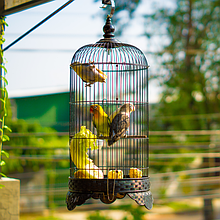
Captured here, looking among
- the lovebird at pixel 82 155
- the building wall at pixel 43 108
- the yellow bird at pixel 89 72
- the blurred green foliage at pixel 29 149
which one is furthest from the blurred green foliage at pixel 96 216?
the yellow bird at pixel 89 72

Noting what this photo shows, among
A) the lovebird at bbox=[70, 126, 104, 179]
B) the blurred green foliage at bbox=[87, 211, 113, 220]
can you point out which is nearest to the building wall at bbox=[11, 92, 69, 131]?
the blurred green foliage at bbox=[87, 211, 113, 220]

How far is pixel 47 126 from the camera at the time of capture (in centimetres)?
508

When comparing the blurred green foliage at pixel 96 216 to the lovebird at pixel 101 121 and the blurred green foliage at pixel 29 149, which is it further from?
the lovebird at pixel 101 121

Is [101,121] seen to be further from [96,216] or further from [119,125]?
[96,216]

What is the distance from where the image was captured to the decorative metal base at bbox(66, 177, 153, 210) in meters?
1.34

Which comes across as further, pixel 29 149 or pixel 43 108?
pixel 43 108

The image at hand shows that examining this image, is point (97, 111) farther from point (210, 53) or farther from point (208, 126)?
point (210, 53)

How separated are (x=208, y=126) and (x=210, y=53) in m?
1.49

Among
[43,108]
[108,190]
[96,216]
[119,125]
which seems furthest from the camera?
[43,108]

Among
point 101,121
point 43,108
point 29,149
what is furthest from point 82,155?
point 43,108

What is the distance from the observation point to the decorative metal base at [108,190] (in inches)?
52.9

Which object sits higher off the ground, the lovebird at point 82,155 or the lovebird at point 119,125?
the lovebird at point 119,125

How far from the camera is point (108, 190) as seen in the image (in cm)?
134

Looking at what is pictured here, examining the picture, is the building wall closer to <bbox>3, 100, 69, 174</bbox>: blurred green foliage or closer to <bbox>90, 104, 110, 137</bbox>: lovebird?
<bbox>3, 100, 69, 174</bbox>: blurred green foliage
